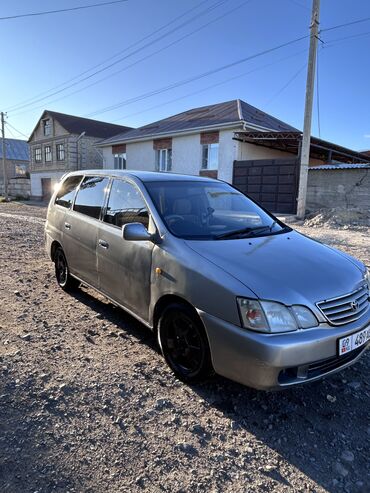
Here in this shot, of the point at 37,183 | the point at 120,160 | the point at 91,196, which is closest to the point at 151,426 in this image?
the point at 91,196

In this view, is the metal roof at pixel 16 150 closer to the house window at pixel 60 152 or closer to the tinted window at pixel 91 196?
the house window at pixel 60 152

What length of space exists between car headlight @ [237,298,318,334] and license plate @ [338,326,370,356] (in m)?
0.27

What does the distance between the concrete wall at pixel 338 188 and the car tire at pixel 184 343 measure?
42.8 ft

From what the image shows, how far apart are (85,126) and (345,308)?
110ft

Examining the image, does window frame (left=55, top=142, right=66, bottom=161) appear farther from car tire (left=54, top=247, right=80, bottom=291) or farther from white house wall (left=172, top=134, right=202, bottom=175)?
car tire (left=54, top=247, right=80, bottom=291)

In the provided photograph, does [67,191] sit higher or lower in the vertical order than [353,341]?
higher

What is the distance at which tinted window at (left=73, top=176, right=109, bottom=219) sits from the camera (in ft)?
13.6

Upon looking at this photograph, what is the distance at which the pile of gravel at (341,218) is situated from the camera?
12.9 m

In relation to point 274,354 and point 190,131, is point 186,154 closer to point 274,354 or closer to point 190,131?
point 190,131

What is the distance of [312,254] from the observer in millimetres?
3008

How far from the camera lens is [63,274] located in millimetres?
5109

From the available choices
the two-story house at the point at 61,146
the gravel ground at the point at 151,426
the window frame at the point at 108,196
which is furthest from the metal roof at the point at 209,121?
the gravel ground at the point at 151,426

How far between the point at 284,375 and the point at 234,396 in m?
0.61

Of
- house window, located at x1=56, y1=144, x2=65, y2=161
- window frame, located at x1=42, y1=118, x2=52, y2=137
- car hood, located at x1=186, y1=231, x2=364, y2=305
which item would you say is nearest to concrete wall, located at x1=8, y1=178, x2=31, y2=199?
window frame, located at x1=42, y1=118, x2=52, y2=137
